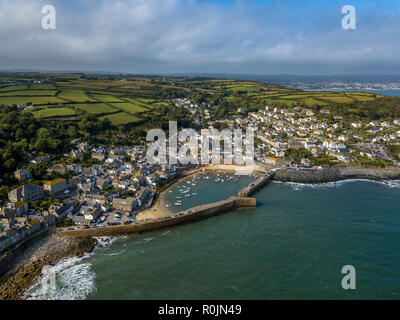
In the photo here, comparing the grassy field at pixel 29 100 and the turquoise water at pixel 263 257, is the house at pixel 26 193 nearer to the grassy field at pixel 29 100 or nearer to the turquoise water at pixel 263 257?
the turquoise water at pixel 263 257

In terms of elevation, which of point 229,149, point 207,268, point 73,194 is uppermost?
point 229,149

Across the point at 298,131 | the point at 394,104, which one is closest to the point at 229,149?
the point at 298,131

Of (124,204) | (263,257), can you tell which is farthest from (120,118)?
(263,257)

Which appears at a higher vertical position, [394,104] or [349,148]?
[394,104]

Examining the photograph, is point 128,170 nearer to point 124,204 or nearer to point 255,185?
point 124,204

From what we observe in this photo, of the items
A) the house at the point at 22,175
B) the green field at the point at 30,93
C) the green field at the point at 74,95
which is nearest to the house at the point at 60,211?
the house at the point at 22,175

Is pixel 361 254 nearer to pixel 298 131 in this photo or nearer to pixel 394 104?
pixel 298 131

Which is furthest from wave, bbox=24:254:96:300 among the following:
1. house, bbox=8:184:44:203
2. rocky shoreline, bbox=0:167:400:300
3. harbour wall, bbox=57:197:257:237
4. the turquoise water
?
house, bbox=8:184:44:203
